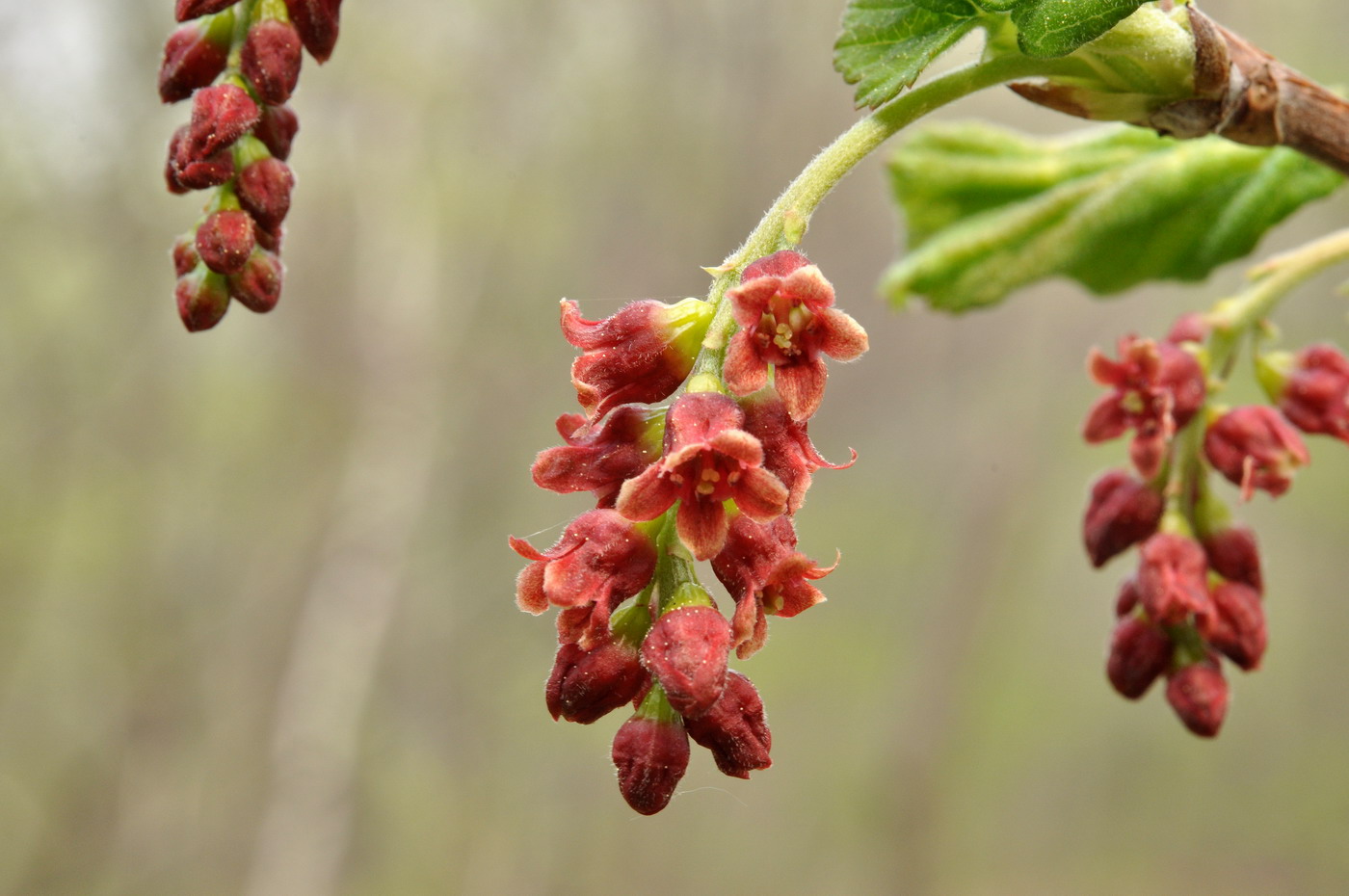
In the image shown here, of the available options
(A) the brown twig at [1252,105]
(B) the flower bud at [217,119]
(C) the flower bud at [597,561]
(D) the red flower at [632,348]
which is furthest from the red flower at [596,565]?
(A) the brown twig at [1252,105]

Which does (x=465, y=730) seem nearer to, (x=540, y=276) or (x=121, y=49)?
(x=540, y=276)

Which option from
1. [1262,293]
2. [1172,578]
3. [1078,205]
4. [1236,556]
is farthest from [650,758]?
[1078,205]

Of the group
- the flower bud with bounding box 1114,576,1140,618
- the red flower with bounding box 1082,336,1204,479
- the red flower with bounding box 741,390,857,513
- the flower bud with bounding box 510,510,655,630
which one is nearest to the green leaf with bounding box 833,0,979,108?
the red flower with bounding box 741,390,857,513

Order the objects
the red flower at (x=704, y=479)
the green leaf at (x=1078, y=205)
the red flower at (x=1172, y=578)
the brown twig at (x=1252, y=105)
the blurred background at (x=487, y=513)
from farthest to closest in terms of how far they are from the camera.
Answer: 1. the blurred background at (x=487, y=513)
2. the green leaf at (x=1078, y=205)
3. the red flower at (x=1172, y=578)
4. the brown twig at (x=1252, y=105)
5. the red flower at (x=704, y=479)

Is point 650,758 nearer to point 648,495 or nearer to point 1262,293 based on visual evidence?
point 648,495

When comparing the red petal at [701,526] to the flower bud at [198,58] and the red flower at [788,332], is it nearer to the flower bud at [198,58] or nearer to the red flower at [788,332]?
the red flower at [788,332]

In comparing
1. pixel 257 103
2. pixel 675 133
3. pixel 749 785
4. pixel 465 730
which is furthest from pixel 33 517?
pixel 257 103

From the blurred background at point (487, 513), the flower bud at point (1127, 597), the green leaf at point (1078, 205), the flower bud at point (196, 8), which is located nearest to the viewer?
the flower bud at point (196, 8)

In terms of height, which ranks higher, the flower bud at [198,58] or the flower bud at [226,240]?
the flower bud at [198,58]
